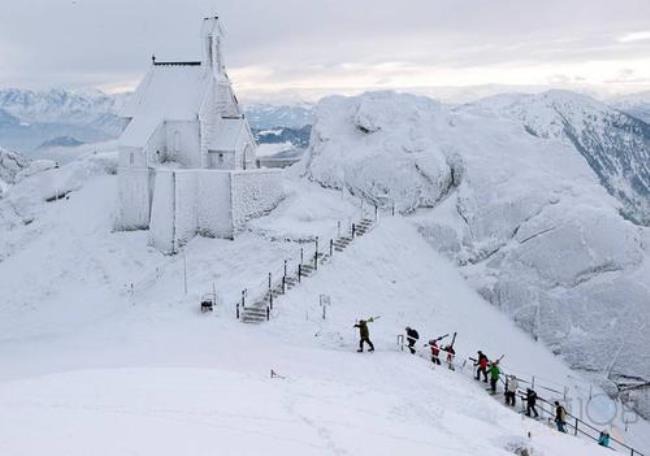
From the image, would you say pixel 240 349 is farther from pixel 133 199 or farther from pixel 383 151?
pixel 383 151

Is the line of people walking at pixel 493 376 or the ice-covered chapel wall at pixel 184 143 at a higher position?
the ice-covered chapel wall at pixel 184 143

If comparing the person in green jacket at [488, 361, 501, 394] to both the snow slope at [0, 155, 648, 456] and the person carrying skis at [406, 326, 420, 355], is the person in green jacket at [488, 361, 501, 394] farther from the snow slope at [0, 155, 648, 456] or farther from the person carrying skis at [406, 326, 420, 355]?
the person carrying skis at [406, 326, 420, 355]

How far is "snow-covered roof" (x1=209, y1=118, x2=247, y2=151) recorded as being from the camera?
40.9m

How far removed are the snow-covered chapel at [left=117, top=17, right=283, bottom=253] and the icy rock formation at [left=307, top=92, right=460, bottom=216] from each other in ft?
14.3

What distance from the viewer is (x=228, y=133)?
41.7 metres

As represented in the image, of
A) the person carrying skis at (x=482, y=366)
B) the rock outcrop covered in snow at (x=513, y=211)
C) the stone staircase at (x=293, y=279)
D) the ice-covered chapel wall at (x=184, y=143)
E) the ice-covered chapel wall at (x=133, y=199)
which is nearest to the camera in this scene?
the person carrying skis at (x=482, y=366)

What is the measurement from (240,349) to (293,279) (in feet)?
22.5

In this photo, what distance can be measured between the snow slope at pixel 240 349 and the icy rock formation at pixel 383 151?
1.77 m

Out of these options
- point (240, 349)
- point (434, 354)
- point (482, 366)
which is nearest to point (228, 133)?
point (240, 349)

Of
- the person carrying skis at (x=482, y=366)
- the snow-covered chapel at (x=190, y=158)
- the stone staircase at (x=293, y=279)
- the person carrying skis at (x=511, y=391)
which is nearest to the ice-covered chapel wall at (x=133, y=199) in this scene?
the snow-covered chapel at (x=190, y=158)

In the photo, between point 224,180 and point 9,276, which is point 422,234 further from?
point 9,276

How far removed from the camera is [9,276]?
38656 mm

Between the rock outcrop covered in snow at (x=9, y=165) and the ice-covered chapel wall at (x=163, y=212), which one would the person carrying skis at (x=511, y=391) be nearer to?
the ice-covered chapel wall at (x=163, y=212)

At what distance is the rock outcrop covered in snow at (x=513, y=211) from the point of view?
31.5m
